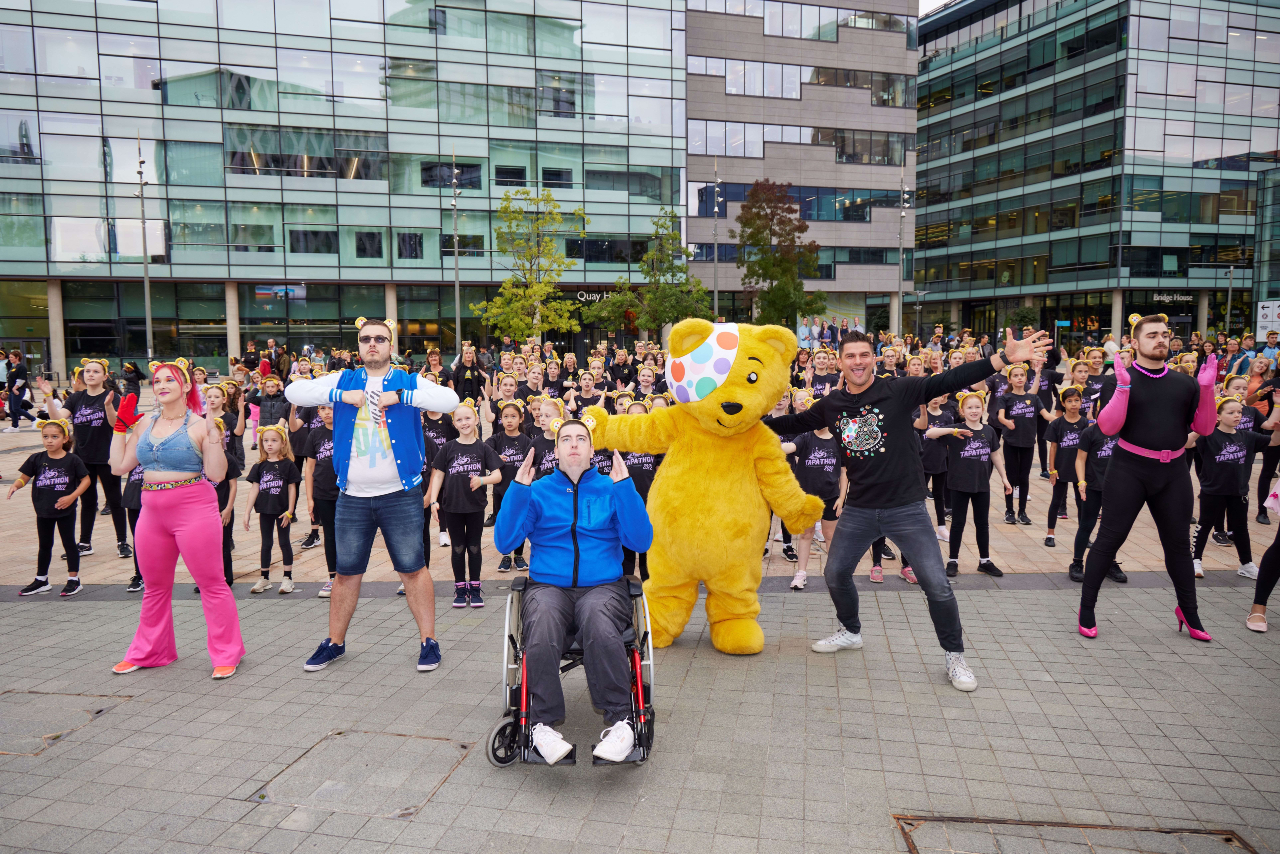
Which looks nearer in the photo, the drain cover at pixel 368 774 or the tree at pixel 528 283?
the drain cover at pixel 368 774

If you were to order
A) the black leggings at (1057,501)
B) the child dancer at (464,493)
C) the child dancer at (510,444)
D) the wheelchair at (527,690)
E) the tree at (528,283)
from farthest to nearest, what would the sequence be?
the tree at (528,283) → the black leggings at (1057,501) → the child dancer at (510,444) → the child dancer at (464,493) → the wheelchair at (527,690)

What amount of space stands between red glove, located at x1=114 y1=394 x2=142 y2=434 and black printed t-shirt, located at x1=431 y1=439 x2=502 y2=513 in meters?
2.30

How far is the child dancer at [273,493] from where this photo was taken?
289 inches

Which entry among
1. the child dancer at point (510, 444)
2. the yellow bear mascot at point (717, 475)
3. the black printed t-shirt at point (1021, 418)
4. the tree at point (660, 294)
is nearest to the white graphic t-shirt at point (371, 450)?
the yellow bear mascot at point (717, 475)

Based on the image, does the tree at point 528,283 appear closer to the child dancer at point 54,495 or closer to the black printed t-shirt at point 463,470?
the child dancer at point 54,495

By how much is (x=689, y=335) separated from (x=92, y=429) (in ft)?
22.8

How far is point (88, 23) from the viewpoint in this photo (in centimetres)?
3158

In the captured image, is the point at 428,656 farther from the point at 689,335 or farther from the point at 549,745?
the point at 689,335

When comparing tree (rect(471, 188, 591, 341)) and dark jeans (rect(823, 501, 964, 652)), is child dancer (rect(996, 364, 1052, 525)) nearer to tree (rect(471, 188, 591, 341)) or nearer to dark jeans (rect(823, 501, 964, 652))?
dark jeans (rect(823, 501, 964, 652))

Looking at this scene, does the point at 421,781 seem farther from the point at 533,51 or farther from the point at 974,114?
the point at 974,114

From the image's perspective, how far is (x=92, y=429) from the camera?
8.48 meters

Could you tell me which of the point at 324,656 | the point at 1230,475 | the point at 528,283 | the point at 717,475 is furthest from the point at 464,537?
the point at 528,283

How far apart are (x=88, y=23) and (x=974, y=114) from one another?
50621 mm

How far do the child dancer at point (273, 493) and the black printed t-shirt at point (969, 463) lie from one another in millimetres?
6217
